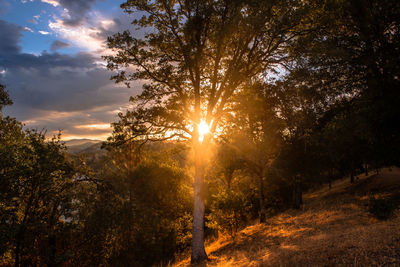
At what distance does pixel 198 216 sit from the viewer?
12.2 metres

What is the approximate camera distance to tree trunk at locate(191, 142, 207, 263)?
39.1 ft

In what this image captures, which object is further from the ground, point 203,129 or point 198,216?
point 203,129

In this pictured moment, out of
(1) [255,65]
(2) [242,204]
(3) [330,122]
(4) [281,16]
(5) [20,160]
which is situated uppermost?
(4) [281,16]

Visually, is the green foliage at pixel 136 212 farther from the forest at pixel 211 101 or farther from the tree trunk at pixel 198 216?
the tree trunk at pixel 198 216

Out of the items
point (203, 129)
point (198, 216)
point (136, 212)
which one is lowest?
A: point (136, 212)

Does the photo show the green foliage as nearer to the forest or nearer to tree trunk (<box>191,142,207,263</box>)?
the forest

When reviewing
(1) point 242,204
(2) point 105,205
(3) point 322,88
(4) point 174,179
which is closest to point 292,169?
(1) point 242,204

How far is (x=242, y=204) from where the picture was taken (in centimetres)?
1731

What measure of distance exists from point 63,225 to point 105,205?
2371mm

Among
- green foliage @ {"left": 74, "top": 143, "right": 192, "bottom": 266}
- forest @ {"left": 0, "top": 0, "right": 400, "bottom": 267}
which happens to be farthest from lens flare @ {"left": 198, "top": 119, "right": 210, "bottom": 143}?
green foliage @ {"left": 74, "top": 143, "right": 192, "bottom": 266}

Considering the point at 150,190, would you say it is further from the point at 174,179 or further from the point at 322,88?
the point at 322,88

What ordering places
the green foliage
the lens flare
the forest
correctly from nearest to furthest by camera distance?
the forest → the lens flare → the green foliage

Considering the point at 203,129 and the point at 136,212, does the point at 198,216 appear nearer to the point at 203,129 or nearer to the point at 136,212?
the point at 203,129

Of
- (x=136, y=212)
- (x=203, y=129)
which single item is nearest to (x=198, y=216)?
(x=203, y=129)
